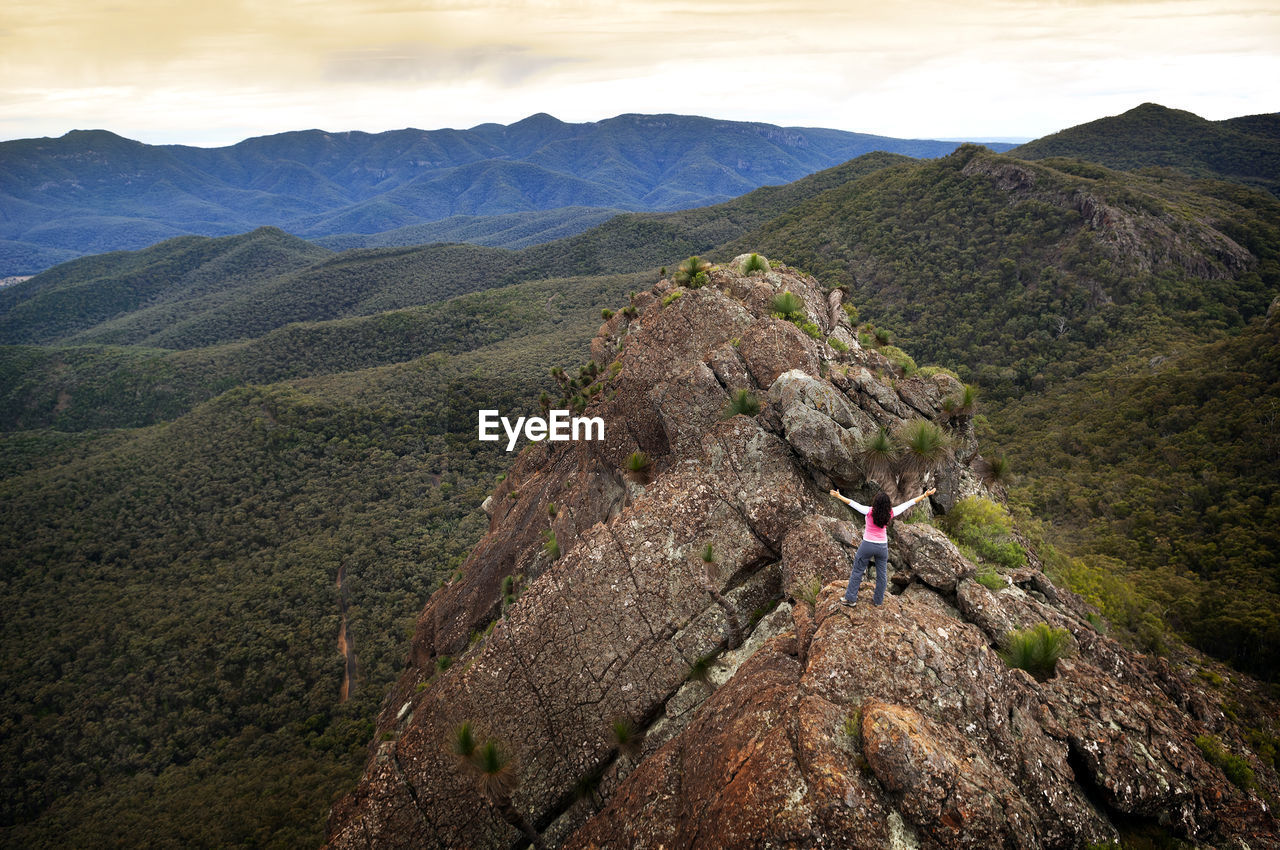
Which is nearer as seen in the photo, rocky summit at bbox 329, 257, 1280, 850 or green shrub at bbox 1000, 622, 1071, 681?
rocky summit at bbox 329, 257, 1280, 850

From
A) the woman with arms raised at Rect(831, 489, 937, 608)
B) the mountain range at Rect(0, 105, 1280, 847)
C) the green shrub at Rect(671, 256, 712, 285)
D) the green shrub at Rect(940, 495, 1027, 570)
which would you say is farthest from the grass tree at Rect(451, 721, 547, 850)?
the green shrub at Rect(671, 256, 712, 285)

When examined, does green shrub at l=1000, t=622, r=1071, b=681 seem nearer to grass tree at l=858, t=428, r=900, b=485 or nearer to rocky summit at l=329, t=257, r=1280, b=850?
rocky summit at l=329, t=257, r=1280, b=850

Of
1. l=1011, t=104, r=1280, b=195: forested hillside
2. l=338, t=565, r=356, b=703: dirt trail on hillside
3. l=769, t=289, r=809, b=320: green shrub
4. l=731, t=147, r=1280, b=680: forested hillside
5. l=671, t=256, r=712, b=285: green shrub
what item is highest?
l=1011, t=104, r=1280, b=195: forested hillside

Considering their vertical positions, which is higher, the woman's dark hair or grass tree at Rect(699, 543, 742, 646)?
the woman's dark hair

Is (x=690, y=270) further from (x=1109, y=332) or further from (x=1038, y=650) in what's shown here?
(x=1109, y=332)

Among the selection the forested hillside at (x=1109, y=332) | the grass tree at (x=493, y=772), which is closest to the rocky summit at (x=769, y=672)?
the grass tree at (x=493, y=772)

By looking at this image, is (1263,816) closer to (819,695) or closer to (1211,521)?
(819,695)

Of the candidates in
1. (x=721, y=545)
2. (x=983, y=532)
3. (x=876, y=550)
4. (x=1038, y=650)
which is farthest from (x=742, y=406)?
(x=1038, y=650)

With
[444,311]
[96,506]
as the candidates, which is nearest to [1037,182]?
[444,311]
